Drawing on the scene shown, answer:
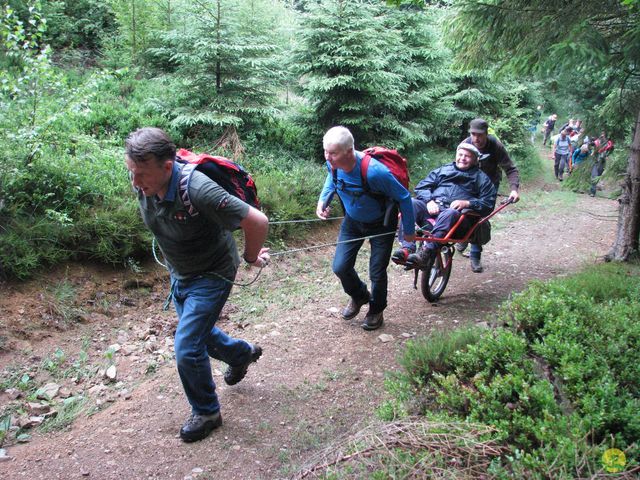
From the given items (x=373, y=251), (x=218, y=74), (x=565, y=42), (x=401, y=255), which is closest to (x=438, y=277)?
(x=401, y=255)

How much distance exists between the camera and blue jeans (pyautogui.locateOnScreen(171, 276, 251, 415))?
367 centimetres

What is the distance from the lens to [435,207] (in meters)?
6.28

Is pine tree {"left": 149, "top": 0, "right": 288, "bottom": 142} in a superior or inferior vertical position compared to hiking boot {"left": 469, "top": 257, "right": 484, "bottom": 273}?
superior

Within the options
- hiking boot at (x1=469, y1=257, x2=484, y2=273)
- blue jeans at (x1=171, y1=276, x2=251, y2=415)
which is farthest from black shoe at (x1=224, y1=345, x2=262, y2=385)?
hiking boot at (x1=469, y1=257, x2=484, y2=273)

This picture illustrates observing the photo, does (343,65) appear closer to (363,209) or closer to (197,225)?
(363,209)

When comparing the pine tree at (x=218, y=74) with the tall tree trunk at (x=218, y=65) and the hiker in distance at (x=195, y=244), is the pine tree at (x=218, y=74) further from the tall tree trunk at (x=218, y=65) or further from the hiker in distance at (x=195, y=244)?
the hiker in distance at (x=195, y=244)

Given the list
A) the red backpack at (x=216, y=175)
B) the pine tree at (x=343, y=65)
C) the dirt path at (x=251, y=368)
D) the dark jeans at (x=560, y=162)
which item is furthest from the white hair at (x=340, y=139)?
the dark jeans at (x=560, y=162)

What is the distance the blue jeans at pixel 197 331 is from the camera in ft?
12.0

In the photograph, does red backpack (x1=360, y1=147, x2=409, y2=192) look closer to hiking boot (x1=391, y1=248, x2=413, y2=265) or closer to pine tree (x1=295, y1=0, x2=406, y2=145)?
hiking boot (x1=391, y1=248, x2=413, y2=265)

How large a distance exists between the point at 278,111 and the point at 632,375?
9281 millimetres

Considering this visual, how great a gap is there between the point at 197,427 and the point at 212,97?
8.42m

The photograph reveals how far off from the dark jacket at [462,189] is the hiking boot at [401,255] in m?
1.09

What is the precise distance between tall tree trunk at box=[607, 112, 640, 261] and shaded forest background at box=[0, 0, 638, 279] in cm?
104

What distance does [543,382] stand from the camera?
2.90m
